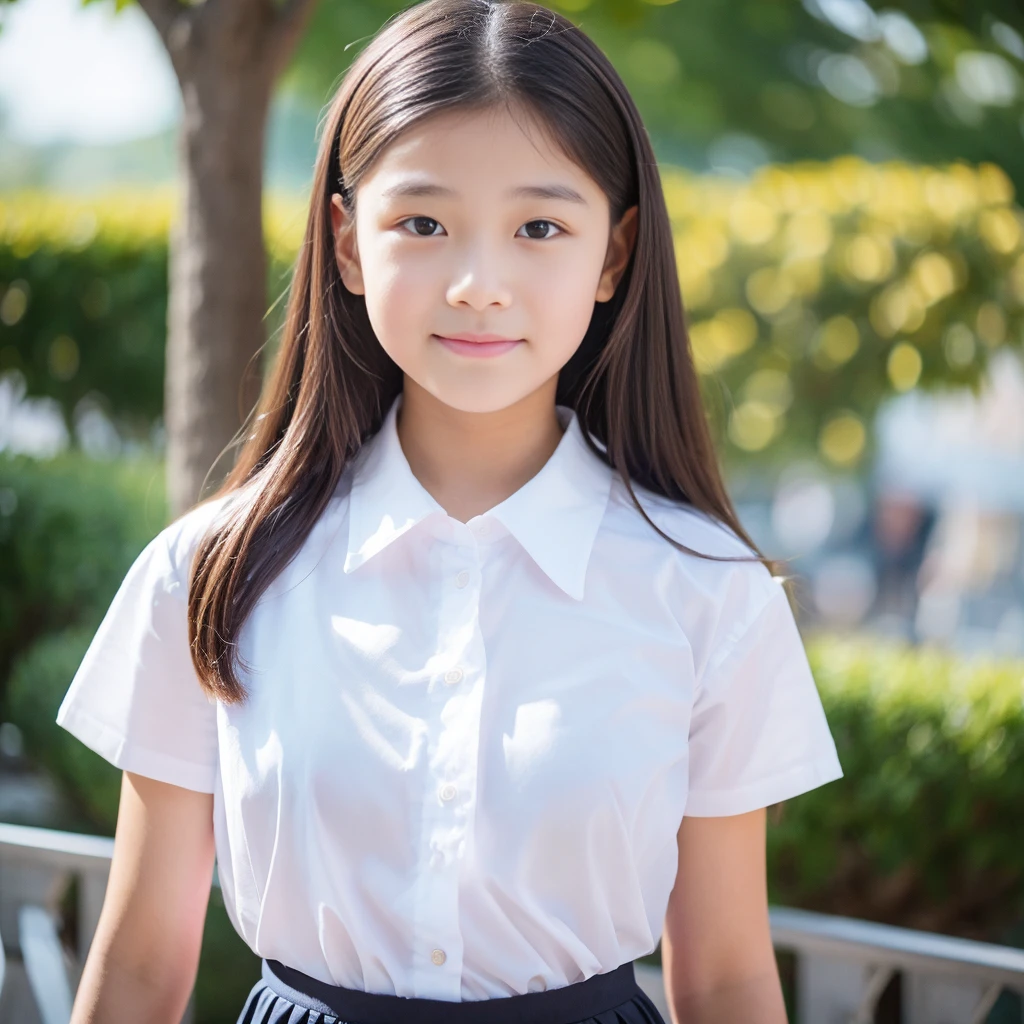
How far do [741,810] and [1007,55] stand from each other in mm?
4626

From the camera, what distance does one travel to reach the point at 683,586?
54.6 inches

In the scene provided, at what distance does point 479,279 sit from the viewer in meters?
1.23

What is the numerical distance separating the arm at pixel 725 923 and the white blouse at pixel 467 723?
5cm

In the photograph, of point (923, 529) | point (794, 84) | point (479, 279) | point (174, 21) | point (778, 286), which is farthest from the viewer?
point (923, 529)

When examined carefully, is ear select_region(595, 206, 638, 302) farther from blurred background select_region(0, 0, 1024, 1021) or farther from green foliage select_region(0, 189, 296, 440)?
green foliage select_region(0, 189, 296, 440)

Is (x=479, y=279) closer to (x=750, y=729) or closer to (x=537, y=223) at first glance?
(x=537, y=223)

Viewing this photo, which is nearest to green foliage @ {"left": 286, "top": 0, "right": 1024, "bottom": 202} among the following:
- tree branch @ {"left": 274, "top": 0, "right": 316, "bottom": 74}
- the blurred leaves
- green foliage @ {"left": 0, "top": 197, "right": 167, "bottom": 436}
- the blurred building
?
the blurred building

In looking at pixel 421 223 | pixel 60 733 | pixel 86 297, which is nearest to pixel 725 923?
pixel 421 223

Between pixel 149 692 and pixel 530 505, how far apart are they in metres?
0.49

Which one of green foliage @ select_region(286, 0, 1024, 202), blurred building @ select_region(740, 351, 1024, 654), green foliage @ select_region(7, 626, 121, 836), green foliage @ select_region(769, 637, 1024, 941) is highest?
green foliage @ select_region(286, 0, 1024, 202)

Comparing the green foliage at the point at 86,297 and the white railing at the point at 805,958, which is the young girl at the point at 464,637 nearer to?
the white railing at the point at 805,958

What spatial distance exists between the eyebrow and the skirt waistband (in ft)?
2.75

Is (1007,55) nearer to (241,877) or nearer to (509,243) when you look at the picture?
(509,243)

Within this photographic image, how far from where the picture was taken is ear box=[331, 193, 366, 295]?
1.42 metres
